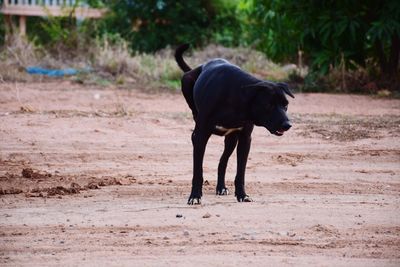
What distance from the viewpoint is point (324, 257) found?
628 cm

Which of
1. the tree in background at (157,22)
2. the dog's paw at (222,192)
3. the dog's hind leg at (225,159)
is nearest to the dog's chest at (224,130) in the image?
the dog's hind leg at (225,159)

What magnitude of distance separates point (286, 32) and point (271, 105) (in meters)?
8.82

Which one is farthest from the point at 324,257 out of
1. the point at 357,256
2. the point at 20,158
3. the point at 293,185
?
the point at 20,158

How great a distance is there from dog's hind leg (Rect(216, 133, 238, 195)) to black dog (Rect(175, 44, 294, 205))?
0.13 m

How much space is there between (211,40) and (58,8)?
3830 mm

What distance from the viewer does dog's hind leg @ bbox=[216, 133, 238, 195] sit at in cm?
852

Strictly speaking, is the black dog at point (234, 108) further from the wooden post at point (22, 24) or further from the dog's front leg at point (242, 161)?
the wooden post at point (22, 24)

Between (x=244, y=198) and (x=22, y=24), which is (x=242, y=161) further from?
(x=22, y=24)

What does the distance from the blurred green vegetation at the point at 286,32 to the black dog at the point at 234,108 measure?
7.09 meters

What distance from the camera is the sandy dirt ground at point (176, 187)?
6430 mm

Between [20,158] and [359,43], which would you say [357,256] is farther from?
[359,43]

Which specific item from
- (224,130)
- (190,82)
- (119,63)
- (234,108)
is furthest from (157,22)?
(234,108)

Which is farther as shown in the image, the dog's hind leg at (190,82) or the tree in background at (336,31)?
the tree in background at (336,31)

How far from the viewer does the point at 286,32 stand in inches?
639
